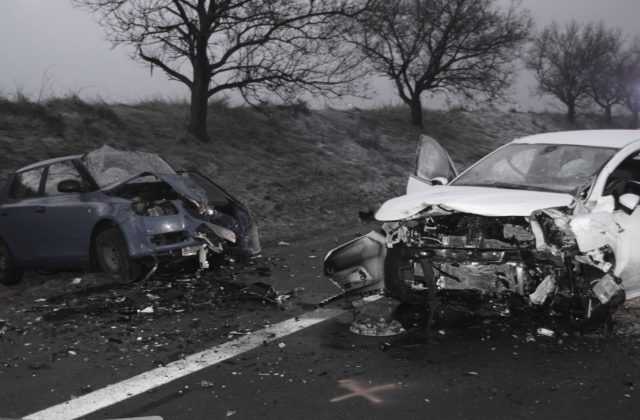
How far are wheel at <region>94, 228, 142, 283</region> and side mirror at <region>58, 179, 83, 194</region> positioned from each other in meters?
0.61

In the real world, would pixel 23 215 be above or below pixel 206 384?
above

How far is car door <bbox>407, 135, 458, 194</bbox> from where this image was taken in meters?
6.83

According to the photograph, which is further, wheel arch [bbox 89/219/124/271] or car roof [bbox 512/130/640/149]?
wheel arch [bbox 89/219/124/271]

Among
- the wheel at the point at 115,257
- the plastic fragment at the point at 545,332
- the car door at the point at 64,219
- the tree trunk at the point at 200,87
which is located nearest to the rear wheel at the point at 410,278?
the plastic fragment at the point at 545,332

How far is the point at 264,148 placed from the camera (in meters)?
19.5

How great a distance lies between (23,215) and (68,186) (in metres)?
1.32

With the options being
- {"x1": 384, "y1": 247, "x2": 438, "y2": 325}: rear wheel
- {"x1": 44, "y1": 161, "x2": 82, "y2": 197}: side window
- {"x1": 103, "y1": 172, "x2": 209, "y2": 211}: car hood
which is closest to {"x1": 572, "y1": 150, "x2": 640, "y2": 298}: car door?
{"x1": 384, "y1": 247, "x2": 438, "y2": 325}: rear wheel

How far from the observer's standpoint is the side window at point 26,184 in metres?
8.20

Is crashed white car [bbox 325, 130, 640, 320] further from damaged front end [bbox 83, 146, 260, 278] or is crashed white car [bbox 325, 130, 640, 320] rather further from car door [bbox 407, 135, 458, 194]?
damaged front end [bbox 83, 146, 260, 278]

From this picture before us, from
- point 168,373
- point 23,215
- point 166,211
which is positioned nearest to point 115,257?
point 166,211

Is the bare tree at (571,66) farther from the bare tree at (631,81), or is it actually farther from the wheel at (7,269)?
the wheel at (7,269)

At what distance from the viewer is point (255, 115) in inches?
897

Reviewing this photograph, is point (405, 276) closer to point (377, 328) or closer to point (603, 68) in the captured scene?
point (377, 328)

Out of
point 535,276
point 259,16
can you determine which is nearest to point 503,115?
point 259,16
